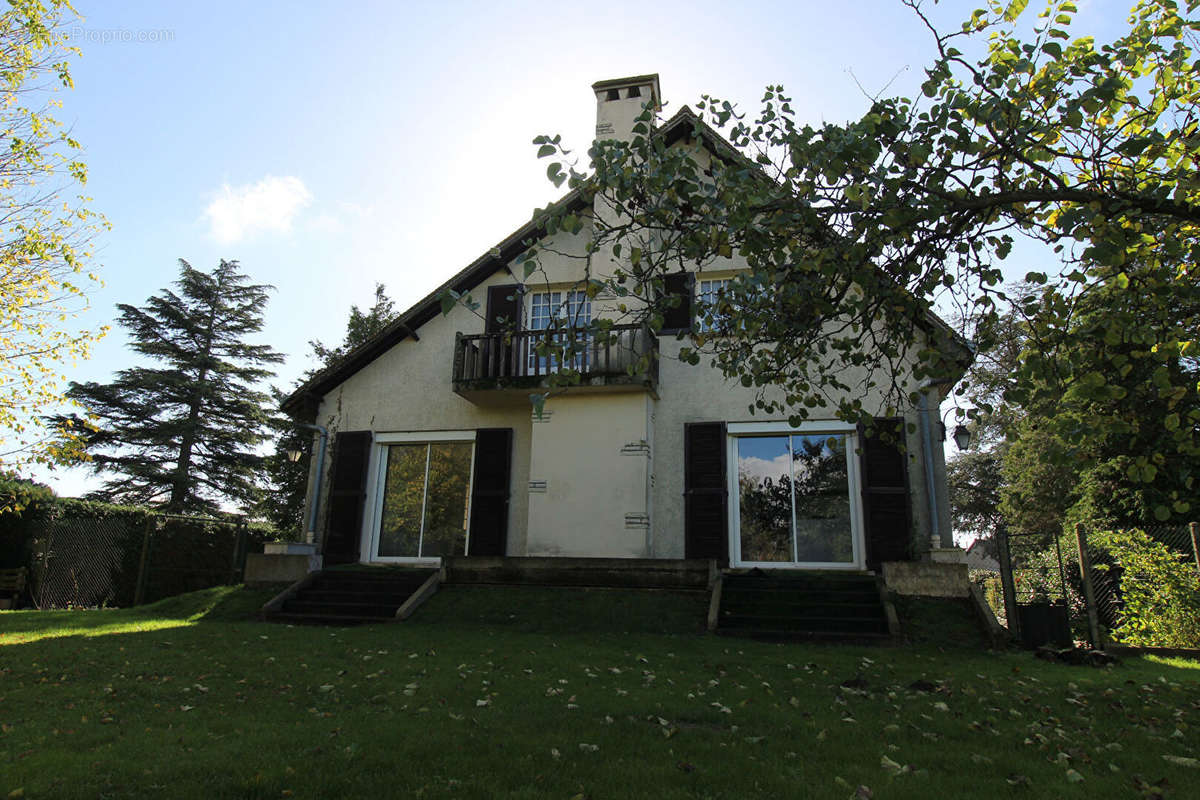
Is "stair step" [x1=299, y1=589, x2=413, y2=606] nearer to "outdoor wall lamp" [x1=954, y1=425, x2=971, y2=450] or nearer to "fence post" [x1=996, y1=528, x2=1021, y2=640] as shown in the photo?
"fence post" [x1=996, y1=528, x2=1021, y2=640]

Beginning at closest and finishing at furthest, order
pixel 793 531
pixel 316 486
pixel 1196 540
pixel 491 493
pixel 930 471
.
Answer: pixel 1196 540 < pixel 930 471 < pixel 793 531 < pixel 491 493 < pixel 316 486

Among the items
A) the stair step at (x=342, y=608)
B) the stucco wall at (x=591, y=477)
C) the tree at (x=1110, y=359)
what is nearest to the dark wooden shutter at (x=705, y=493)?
the stucco wall at (x=591, y=477)

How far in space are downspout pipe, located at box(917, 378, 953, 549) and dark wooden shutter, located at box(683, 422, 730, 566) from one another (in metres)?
3.06

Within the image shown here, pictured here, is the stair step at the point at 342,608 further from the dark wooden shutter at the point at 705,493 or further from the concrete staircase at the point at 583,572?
the dark wooden shutter at the point at 705,493

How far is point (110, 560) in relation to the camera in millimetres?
14273

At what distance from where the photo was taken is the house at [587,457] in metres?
11.3

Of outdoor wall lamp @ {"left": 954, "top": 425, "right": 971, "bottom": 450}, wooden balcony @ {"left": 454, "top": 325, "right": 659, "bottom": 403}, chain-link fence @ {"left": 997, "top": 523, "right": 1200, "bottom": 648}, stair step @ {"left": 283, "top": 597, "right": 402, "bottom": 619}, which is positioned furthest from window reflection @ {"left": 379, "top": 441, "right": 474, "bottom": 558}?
chain-link fence @ {"left": 997, "top": 523, "right": 1200, "bottom": 648}

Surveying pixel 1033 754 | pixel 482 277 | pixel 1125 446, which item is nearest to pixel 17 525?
pixel 482 277

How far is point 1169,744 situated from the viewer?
4.03 metres

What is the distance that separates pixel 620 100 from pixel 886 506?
8944 millimetres

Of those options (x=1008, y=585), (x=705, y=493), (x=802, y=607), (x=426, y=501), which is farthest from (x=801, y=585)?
(x=426, y=501)

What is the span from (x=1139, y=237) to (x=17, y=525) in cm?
1755

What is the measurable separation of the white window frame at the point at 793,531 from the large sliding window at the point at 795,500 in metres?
0.02

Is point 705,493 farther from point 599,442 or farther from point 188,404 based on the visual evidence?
point 188,404
